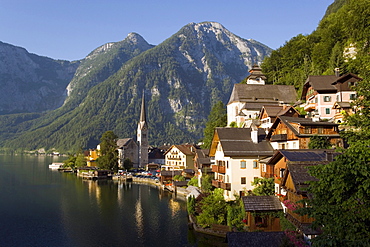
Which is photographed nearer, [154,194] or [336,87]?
[336,87]

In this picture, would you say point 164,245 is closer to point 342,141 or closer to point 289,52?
point 342,141

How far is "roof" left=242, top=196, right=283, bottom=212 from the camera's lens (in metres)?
32.1

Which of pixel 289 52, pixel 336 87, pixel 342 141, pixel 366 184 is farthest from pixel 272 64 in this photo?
pixel 366 184

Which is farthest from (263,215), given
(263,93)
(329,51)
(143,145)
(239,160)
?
(143,145)

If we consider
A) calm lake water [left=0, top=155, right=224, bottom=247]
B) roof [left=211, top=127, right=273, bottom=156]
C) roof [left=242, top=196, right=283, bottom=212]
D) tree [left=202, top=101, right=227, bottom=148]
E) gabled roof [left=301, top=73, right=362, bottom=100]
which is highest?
gabled roof [left=301, top=73, right=362, bottom=100]

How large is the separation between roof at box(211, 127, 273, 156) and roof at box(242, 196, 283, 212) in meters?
9.67

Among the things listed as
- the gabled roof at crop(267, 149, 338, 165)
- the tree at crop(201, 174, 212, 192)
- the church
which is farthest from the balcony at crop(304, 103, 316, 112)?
the church

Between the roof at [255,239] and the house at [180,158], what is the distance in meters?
74.9

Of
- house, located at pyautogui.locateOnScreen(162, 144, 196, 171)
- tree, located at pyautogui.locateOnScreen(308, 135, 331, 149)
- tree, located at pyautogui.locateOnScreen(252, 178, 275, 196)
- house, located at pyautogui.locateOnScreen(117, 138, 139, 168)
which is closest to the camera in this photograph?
tree, located at pyautogui.locateOnScreen(252, 178, 275, 196)

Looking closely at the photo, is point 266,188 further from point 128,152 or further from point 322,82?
point 128,152

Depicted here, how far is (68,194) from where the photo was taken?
237 ft

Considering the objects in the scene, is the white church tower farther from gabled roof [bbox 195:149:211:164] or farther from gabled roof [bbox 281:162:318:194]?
gabled roof [bbox 281:162:318:194]

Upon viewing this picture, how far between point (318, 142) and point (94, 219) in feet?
109

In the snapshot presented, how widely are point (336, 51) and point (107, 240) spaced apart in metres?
62.9
